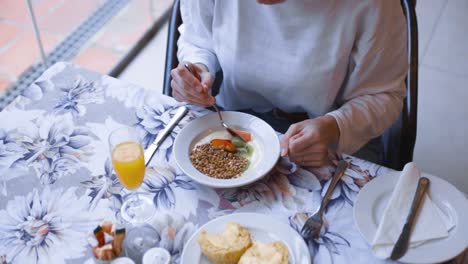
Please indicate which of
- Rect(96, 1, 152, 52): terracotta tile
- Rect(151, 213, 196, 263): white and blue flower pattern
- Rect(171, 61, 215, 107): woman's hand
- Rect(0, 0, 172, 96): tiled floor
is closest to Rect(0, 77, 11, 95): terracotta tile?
Rect(0, 0, 172, 96): tiled floor

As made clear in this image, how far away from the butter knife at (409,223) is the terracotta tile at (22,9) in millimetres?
2274

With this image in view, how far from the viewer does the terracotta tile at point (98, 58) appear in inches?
98.2

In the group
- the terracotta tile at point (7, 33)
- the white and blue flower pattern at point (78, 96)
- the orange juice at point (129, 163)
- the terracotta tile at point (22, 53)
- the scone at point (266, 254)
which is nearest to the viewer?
the scone at point (266, 254)

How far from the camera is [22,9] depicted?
267 centimetres

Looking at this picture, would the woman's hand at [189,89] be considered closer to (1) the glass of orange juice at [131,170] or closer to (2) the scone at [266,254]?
(1) the glass of orange juice at [131,170]

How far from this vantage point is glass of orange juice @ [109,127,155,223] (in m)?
0.96

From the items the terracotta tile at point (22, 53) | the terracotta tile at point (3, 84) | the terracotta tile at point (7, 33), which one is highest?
the terracotta tile at point (7, 33)

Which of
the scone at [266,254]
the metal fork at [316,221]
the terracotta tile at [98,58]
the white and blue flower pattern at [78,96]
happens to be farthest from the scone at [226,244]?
the terracotta tile at [98,58]

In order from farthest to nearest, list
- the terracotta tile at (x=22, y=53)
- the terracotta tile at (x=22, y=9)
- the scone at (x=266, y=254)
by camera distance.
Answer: the terracotta tile at (x=22, y=9) → the terracotta tile at (x=22, y=53) → the scone at (x=266, y=254)

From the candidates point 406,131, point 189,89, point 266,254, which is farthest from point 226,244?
point 406,131

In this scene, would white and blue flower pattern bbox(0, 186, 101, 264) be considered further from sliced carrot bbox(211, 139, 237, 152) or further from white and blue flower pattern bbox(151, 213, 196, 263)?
sliced carrot bbox(211, 139, 237, 152)

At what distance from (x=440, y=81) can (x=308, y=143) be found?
1.66m

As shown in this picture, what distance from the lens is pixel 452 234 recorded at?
92cm

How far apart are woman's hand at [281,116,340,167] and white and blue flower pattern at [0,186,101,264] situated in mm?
434
